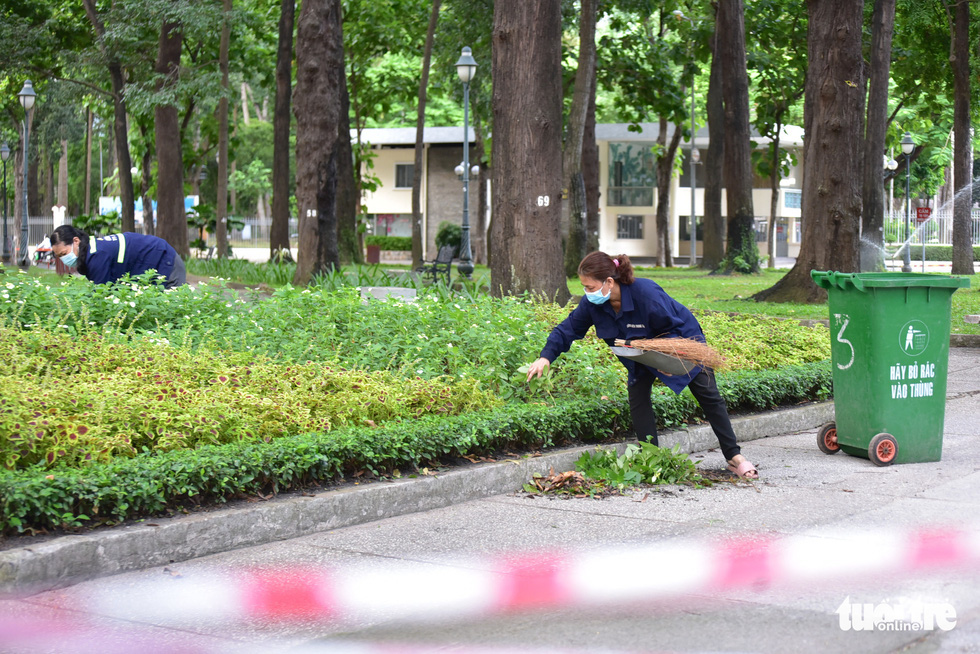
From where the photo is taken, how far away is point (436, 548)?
5504 mm

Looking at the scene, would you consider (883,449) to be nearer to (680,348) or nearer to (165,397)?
(680,348)

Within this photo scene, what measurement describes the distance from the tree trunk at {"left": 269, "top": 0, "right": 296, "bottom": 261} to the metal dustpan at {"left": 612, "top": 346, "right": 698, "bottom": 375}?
65.0 ft

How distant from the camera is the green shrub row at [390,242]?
53.5m

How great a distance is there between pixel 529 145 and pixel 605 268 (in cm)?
564

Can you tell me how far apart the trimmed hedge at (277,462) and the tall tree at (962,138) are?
71.8 ft

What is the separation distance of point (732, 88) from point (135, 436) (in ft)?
77.0

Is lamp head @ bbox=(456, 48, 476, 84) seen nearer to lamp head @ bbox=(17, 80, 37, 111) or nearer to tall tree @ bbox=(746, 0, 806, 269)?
tall tree @ bbox=(746, 0, 806, 269)

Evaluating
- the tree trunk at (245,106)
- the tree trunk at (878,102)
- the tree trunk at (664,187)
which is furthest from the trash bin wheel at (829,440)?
the tree trunk at (245,106)

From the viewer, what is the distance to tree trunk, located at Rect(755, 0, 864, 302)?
16.6 meters

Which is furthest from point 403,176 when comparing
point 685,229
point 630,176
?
point 685,229

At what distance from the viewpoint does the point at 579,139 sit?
76.9 feet

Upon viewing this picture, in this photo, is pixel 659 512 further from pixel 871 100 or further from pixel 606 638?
pixel 871 100

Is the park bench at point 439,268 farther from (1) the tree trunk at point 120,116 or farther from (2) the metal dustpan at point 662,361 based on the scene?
(2) the metal dustpan at point 662,361

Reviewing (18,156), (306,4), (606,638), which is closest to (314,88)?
(306,4)
